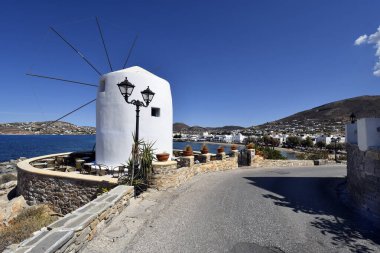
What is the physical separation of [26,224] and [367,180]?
10697 mm

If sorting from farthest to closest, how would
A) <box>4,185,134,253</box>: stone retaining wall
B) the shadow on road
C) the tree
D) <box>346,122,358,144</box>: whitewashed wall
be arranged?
the tree
<box>346,122,358,144</box>: whitewashed wall
the shadow on road
<box>4,185,134,253</box>: stone retaining wall

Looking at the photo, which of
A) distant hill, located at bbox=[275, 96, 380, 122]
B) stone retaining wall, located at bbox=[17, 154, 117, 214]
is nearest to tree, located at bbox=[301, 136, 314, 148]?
distant hill, located at bbox=[275, 96, 380, 122]

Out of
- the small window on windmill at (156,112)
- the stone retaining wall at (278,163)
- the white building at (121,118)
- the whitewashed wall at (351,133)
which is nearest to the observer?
the whitewashed wall at (351,133)

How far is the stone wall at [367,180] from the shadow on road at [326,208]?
0.45 m

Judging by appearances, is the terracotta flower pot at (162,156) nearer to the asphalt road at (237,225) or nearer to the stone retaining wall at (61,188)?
the asphalt road at (237,225)

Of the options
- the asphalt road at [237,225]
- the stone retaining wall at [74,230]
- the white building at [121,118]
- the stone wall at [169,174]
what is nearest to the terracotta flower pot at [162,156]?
the stone wall at [169,174]

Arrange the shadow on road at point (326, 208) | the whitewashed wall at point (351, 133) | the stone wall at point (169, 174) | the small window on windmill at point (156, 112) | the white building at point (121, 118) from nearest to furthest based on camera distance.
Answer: the shadow on road at point (326, 208) < the stone wall at point (169, 174) < the whitewashed wall at point (351, 133) < the white building at point (121, 118) < the small window on windmill at point (156, 112)

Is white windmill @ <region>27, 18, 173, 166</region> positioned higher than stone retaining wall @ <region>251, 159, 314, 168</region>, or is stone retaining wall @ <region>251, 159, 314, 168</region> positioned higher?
white windmill @ <region>27, 18, 173, 166</region>

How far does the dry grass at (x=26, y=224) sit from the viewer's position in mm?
6535

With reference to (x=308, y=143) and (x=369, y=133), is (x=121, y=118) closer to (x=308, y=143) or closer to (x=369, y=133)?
(x=369, y=133)

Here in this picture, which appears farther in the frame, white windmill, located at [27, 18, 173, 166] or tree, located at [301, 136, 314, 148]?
tree, located at [301, 136, 314, 148]

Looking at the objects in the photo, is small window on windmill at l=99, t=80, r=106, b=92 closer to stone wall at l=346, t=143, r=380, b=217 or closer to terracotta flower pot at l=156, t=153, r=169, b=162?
terracotta flower pot at l=156, t=153, r=169, b=162

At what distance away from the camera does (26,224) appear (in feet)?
25.4

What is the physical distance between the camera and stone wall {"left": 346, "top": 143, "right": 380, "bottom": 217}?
6.80 meters
